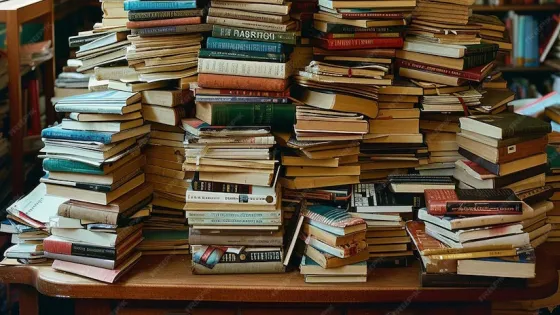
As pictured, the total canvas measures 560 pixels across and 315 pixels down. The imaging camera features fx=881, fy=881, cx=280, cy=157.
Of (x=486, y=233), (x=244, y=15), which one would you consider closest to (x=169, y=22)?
(x=244, y=15)

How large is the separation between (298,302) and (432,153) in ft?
2.05

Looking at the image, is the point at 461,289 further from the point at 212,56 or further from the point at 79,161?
the point at 79,161

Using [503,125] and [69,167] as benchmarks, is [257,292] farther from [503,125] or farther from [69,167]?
[503,125]

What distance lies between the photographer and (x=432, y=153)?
108 inches

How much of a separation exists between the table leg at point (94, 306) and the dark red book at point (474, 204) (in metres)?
0.99

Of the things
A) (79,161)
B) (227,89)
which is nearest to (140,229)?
(79,161)

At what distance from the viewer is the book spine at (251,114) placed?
257 cm

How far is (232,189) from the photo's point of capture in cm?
257

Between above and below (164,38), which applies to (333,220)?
below

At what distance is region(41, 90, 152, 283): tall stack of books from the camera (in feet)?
8.31

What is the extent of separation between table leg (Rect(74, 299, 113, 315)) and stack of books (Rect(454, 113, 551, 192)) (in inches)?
44.7

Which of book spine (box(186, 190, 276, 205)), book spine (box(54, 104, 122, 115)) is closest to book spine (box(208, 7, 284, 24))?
book spine (box(54, 104, 122, 115))

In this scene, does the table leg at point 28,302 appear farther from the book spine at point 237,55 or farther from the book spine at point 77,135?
the book spine at point 237,55

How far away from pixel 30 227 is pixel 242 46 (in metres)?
0.87
